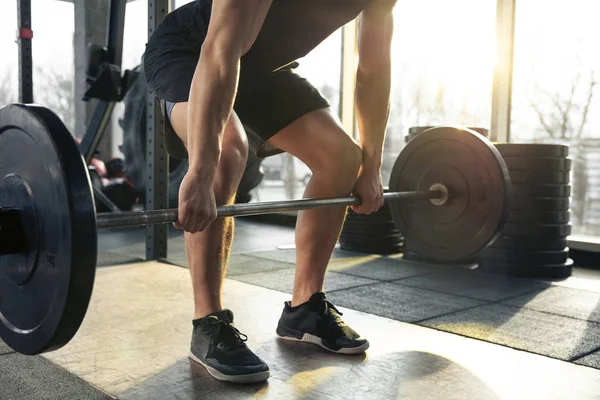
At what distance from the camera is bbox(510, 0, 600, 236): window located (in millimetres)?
3465

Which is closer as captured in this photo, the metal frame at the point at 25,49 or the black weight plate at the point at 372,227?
the metal frame at the point at 25,49

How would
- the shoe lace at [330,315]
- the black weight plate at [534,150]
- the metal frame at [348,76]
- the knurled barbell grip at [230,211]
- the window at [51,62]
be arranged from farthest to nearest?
the window at [51,62], the metal frame at [348,76], the black weight plate at [534,150], the shoe lace at [330,315], the knurled barbell grip at [230,211]

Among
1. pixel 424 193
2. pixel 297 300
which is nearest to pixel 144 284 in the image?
pixel 297 300

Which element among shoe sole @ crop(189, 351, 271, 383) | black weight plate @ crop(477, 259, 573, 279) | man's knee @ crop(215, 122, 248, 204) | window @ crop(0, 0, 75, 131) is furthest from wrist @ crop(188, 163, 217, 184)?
window @ crop(0, 0, 75, 131)

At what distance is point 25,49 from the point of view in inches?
118

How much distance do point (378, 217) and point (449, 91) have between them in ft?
3.60

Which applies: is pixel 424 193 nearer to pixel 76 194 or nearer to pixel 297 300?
pixel 297 300

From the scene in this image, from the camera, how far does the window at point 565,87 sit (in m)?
3.46

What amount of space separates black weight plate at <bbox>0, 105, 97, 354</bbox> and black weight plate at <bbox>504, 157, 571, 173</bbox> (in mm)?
2450

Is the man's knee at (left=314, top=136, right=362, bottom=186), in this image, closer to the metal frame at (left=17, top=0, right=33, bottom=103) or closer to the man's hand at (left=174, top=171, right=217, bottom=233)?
the man's hand at (left=174, top=171, right=217, bottom=233)

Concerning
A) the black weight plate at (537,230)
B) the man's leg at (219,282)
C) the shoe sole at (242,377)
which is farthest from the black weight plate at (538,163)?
the shoe sole at (242,377)

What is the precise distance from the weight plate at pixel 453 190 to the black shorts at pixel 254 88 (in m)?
0.56

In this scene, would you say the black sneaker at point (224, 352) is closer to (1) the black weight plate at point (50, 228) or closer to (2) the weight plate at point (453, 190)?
(1) the black weight plate at point (50, 228)

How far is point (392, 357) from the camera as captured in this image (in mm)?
1715
